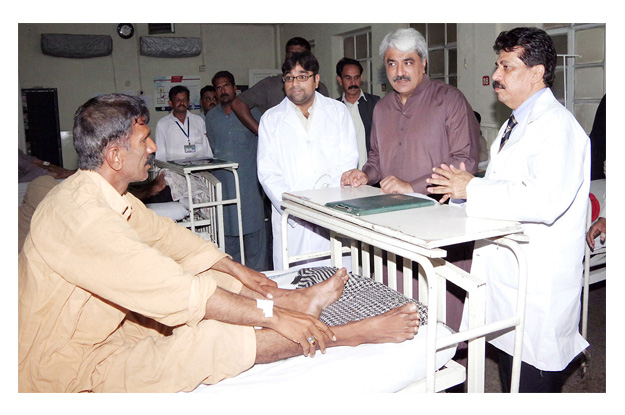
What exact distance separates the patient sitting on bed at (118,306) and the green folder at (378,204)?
38 centimetres

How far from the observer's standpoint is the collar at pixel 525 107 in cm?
187

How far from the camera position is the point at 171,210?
168 inches

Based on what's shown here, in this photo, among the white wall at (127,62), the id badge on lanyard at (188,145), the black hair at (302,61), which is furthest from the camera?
the white wall at (127,62)

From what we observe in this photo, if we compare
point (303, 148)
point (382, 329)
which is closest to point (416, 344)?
point (382, 329)

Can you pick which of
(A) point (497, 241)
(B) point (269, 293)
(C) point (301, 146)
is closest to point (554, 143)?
(A) point (497, 241)

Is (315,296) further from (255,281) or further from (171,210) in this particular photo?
(171,210)

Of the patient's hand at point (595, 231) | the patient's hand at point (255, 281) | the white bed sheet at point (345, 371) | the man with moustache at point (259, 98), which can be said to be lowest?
the white bed sheet at point (345, 371)

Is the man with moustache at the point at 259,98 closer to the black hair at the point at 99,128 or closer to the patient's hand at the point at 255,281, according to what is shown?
the patient's hand at the point at 255,281

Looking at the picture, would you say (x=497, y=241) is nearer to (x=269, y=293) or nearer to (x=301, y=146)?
(x=269, y=293)

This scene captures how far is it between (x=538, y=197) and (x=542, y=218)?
0.08 meters

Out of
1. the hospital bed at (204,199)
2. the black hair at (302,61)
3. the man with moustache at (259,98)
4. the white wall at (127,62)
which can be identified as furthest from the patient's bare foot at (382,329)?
the white wall at (127,62)

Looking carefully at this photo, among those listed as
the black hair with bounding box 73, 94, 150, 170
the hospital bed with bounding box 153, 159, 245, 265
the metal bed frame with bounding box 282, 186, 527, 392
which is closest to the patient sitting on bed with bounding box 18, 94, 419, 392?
the black hair with bounding box 73, 94, 150, 170

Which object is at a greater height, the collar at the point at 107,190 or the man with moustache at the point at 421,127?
the man with moustache at the point at 421,127
